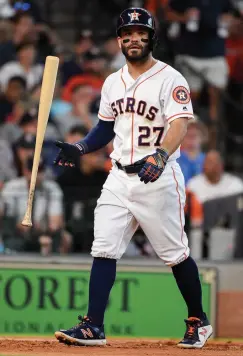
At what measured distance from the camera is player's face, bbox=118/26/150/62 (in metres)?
6.82

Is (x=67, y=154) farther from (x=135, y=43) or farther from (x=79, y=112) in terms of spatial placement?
(x=79, y=112)

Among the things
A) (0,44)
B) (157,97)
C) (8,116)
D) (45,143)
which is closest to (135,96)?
(157,97)

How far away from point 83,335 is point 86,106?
20.2 ft

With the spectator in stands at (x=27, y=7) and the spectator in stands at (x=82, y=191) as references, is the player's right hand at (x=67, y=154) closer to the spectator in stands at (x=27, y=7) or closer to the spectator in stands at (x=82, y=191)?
the spectator in stands at (x=82, y=191)

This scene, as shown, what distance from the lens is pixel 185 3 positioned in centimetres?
1376

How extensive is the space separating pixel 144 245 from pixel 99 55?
3.74 metres

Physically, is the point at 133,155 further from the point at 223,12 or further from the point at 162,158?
the point at 223,12

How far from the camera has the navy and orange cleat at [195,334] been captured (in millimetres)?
7109

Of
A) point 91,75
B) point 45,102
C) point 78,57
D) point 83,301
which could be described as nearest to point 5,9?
point 78,57

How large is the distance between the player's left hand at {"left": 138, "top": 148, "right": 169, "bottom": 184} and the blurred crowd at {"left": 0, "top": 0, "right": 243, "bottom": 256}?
394 cm

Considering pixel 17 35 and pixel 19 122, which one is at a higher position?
pixel 17 35

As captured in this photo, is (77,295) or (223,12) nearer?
(77,295)

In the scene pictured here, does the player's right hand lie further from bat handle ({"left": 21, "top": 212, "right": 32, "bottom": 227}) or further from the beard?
the beard

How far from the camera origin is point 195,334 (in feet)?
23.4
